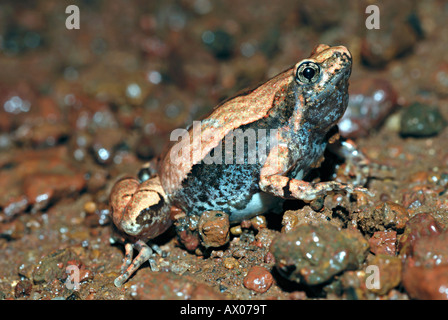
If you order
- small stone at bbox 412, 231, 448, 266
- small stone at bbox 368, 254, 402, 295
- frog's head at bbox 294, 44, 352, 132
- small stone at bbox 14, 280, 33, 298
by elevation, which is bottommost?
small stone at bbox 14, 280, 33, 298

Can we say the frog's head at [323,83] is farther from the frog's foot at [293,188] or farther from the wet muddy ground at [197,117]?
the wet muddy ground at [197,117]

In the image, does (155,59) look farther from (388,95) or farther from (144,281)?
(144,281)

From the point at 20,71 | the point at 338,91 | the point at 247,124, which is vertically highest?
the point at 20,71

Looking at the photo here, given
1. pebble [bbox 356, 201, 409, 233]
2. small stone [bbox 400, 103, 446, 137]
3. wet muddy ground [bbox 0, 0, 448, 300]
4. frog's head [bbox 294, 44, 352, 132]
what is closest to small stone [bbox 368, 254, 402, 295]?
wet muddy ground [bbox 0, 0, 448, 300]

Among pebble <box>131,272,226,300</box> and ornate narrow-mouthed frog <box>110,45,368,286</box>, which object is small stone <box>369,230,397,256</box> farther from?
pebble <box>131,272,226,300</box>

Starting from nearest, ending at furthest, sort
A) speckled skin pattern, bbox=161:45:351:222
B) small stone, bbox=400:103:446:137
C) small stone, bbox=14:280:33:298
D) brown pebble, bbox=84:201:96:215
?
1. speckled skin pattern, bbox=161:45:351:222
2. small stone, bbox=14:280:33:298
3. brown pebble, bbox=84:201:96:215
4. small stone, bbox=400:103:446:137

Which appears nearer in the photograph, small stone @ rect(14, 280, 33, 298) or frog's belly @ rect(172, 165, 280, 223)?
frog's belly @ rect(172, 165, 280, 223)
